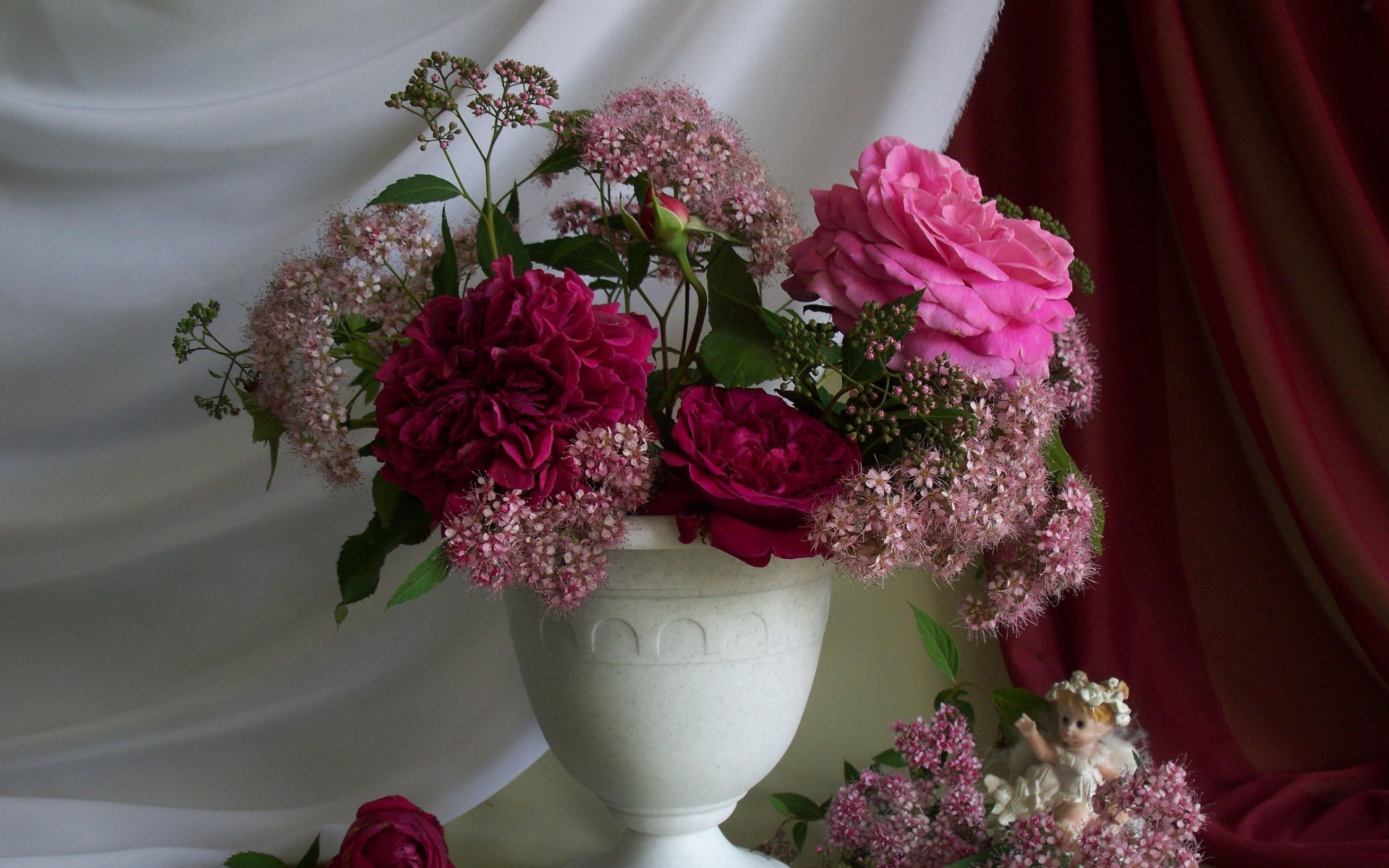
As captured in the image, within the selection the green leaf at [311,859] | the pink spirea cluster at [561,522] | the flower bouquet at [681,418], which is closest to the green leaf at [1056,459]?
the flower bouquet at [681,418]

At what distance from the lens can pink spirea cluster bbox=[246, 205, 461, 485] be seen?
26.0 inches

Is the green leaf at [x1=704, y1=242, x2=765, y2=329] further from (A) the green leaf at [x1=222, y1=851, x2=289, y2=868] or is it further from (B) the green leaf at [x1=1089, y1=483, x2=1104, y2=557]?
(A) the green leaf at [x1=222, y1=851, x2=289, y2=868]

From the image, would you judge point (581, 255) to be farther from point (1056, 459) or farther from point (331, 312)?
point (1056, 459)

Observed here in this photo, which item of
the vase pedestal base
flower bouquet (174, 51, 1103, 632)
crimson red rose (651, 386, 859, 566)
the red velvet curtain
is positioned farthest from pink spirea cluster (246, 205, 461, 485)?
the red velvet curtain

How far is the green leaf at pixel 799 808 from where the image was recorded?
978 millimetres

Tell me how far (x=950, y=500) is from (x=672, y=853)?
39cm

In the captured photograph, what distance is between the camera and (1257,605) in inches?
45.0

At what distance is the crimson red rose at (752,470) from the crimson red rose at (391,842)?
0.35 m

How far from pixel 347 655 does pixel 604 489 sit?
2.27ft

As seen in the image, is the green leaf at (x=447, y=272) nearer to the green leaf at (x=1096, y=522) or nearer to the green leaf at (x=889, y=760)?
the green leaf at (x=1096, y=522)

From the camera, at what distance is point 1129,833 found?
681mm

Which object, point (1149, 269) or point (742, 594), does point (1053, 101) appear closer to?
point (1149, 269)

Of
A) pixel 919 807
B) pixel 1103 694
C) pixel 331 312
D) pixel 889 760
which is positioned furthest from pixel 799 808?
pixel 331 312

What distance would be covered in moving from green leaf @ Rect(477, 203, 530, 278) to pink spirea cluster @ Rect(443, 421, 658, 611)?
0.59 ft
